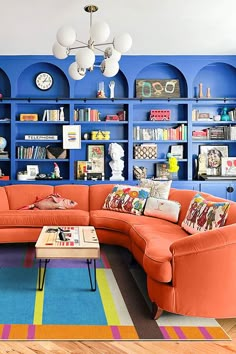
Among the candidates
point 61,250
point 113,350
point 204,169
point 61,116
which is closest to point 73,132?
point 61,116

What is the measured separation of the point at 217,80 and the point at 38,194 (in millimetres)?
3809

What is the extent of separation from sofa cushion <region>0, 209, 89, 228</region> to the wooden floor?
2253mm

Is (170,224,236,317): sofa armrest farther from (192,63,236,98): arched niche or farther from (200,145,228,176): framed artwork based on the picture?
(192,63,236,98): arched niche

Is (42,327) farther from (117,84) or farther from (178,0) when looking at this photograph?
(117,84)

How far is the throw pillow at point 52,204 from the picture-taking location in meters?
4.86

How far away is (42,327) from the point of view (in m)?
2.46

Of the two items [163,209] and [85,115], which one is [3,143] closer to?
[85,115]

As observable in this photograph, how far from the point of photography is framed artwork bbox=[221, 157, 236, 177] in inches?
252

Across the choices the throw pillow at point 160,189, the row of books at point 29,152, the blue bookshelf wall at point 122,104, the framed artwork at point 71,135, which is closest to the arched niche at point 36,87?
the blue bookshelf wall at point 122,104

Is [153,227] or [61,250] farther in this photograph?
[153,227]

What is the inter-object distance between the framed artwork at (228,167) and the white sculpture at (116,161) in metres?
1.78

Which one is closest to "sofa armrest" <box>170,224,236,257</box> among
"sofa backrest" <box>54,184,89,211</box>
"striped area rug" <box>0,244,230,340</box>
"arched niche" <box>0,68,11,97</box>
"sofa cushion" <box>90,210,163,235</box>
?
"striped area rug" <box>0,244,230,340</box>

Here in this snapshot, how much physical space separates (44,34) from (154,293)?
404 cm

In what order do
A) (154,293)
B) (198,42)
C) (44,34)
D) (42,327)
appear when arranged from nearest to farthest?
1. (42,327)
2. (154,293)
3. (44,34)
4. (198,42)
